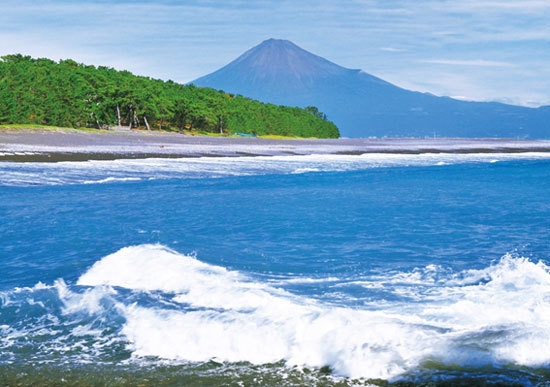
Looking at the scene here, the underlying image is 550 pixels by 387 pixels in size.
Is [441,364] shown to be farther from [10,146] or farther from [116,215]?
[10,146]

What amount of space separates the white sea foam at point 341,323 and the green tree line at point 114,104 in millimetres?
73439

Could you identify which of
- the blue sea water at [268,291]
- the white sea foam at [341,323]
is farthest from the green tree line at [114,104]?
the white sea foam at [341,323]

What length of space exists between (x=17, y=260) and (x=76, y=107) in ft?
273

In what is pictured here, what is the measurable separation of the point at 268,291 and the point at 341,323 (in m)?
2.99

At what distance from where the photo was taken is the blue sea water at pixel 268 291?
7836 mm

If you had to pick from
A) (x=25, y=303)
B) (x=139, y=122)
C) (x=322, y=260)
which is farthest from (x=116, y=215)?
(x=139, y=122)

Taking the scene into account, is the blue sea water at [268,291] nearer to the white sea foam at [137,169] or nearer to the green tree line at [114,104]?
the white sea foam at [137,169]

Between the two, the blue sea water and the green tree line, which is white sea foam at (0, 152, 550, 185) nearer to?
the blue sea water

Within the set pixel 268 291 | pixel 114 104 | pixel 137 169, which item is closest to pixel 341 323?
pixel 268 291

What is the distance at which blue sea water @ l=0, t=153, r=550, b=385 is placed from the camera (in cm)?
784

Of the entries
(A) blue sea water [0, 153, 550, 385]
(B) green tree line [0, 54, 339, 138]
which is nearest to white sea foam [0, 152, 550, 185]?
(A) blue sea water [0, 153, 550, 385]

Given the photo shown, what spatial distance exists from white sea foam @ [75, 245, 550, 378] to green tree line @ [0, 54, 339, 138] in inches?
2891

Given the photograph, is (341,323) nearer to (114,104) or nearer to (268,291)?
(268,291)

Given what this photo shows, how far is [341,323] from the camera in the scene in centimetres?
898
